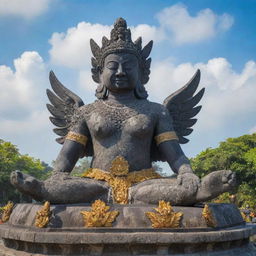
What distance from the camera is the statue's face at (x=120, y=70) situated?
8742mm

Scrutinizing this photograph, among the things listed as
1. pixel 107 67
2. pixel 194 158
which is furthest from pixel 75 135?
pixel 194 158

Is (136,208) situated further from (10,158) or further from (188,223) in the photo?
(10,158)

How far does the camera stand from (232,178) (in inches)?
248

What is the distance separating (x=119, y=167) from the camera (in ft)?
25.9

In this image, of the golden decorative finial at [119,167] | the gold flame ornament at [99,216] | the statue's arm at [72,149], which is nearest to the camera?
the gold flame ornament at [99,216]

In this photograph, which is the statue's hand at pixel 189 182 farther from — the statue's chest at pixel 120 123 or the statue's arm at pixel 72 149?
the statue's arm at pixel 72 149

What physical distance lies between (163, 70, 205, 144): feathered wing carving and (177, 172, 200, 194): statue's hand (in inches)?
111

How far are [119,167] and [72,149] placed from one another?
4.34 feet

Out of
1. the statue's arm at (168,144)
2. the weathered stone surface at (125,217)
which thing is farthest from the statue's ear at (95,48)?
the weathered stone surface at (125,217)

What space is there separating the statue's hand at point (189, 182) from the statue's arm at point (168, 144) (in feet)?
3.19

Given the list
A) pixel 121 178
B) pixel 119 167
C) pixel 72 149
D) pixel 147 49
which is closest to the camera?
pixel 121 178

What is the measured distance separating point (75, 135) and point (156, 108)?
203 cm

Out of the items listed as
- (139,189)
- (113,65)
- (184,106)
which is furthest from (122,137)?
(184,106)

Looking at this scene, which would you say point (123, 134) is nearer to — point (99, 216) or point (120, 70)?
point (120, 70)
